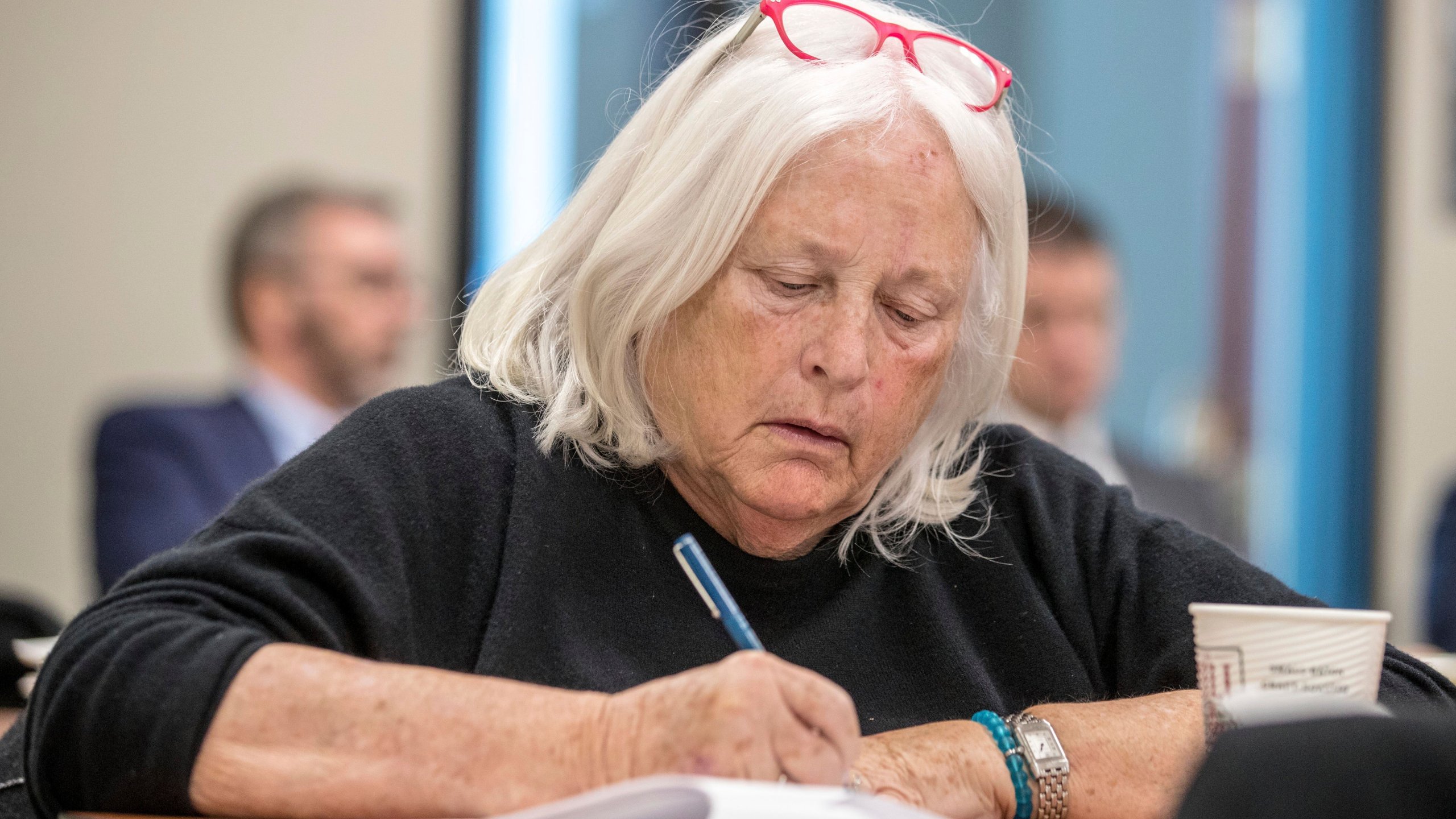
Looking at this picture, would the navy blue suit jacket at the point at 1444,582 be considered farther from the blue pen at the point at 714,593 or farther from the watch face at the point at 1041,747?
the blue pen at the point at 714,593

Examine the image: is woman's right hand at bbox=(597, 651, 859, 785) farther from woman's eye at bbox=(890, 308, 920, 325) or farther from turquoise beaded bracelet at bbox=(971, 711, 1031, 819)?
woman's eye at bbox=(890, 308, 920, 325)

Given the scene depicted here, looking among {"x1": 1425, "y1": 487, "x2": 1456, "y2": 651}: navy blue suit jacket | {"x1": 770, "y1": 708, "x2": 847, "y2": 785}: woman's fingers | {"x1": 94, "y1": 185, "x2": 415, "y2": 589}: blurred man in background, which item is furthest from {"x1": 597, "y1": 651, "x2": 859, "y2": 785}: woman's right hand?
{"x1": 1425, "y1": 487, "x2": 1456, "y2": 651}: navy blue suit jacket

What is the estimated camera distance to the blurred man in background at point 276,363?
353 centimetres

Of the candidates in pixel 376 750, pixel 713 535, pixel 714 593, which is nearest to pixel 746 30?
pixel 713 535

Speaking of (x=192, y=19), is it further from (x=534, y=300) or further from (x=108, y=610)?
(x=108, y=610)

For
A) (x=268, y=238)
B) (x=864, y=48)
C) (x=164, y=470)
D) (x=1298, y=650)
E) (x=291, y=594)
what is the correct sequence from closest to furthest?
(x=1298, y=650), (x=291, y=594), (x=864, y=48), (x=164, y=470), (x=268, y=238)

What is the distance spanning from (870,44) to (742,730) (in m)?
0.89

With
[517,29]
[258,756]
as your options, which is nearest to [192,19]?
[517,29]

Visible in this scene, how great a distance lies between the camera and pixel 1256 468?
559cm

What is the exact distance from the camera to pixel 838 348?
1428 millimetres

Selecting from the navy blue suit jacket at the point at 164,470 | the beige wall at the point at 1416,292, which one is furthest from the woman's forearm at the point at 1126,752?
the beige wall at the point at 1416,292

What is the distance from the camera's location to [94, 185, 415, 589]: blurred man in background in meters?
3.53

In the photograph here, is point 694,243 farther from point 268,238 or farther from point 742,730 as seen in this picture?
point 268,238

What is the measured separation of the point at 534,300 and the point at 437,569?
1.30 feet
